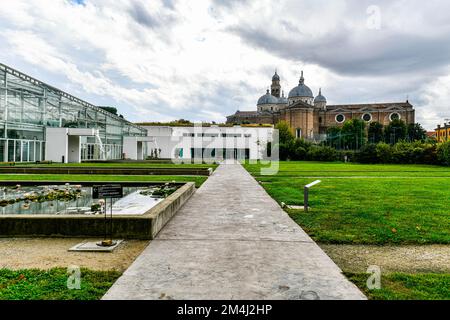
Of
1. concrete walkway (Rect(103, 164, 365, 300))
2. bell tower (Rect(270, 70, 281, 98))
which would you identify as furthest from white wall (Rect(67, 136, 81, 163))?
bell tower (Rect(270, 70, 281, 98))

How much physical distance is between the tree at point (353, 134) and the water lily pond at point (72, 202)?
8989 cm

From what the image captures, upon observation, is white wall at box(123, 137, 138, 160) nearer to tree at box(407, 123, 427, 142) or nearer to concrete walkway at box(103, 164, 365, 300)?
concrete walkway at box(103, 164, 365, 300)

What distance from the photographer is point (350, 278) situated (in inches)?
188

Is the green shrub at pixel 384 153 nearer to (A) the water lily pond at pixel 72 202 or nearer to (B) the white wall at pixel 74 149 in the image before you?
(B) the white wall at pixel 74 149

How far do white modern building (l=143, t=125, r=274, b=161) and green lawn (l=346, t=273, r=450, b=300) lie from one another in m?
55.8

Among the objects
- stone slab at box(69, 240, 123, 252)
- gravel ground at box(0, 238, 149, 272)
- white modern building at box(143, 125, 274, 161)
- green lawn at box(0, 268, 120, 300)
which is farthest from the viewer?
white modern building at box(143, 125, 274, 161)

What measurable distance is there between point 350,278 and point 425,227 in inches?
175

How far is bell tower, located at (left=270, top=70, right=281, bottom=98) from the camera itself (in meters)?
146

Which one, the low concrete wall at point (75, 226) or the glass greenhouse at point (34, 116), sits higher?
the glass greenhouse at point (34, 116)

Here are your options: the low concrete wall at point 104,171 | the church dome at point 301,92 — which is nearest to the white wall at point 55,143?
the low concrete wall at point 104,171

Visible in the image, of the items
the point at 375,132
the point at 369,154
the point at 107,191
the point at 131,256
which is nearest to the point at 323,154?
the point at 369,154

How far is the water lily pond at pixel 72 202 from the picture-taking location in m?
8.70

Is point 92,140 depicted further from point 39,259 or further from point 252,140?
point 39,259

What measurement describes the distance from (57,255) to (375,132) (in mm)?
112249
